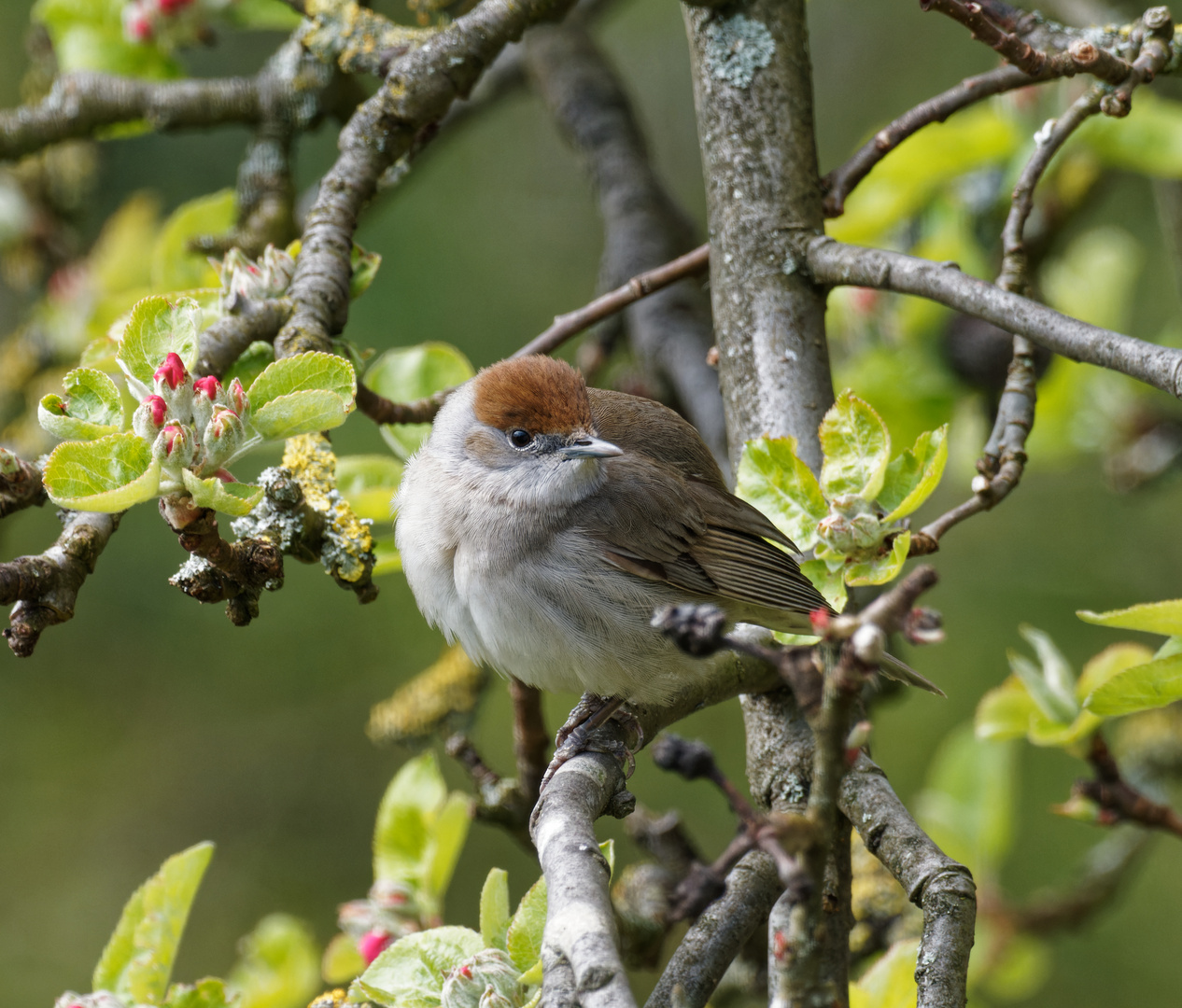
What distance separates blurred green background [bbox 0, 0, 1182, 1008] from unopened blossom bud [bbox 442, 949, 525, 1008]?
12.3 feet

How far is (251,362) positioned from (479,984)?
4.57 feet

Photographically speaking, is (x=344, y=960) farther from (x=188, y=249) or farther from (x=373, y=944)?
(x=188, y=249)

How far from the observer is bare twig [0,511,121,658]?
1.81 metres

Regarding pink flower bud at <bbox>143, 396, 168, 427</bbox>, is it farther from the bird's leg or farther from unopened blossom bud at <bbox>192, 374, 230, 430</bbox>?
the bird's leg

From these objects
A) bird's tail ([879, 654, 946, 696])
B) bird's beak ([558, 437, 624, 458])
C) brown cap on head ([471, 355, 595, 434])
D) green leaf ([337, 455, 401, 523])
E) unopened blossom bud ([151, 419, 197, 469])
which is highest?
brown cap on head ([471, 355, 595, 434])

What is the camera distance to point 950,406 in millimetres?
3877

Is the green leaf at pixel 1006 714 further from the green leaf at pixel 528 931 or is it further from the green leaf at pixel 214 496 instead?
the green leaf at pixel 214 496

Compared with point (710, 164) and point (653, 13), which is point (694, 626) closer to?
point (710, 164)

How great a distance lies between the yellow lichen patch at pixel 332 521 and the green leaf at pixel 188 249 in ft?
3.66

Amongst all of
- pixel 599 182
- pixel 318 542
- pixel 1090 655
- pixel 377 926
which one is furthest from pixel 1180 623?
pixel 1090 655

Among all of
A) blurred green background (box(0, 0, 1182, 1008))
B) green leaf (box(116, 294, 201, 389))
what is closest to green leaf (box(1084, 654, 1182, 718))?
green leaf (box(116, 294, 201, 389))

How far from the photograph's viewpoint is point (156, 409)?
1.83 metres

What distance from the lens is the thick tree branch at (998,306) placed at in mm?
2061

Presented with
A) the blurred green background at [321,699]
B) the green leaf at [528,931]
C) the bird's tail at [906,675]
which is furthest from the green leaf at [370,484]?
the blurred green background at [321,699]
